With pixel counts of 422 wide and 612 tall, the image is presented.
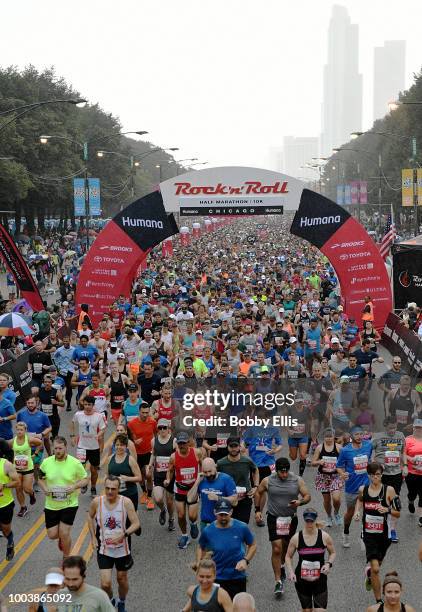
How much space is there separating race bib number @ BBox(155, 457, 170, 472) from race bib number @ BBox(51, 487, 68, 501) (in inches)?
63.0

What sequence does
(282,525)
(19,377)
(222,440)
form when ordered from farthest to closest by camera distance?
(19,377), (222,440), (282,525)

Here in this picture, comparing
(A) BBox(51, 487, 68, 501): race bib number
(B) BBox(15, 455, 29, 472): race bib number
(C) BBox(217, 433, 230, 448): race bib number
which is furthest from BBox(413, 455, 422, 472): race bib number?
(B) BBox(15, 455, 29, 472): race bib number

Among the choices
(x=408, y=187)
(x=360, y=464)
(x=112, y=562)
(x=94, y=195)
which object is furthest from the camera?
(x=408, y=187)

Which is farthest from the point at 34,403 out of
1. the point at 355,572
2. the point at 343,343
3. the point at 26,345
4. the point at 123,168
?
the point at 123,168

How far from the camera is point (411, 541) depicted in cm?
1030

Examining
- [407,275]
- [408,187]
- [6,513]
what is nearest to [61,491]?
[6,513]

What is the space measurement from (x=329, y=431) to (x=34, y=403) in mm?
3793

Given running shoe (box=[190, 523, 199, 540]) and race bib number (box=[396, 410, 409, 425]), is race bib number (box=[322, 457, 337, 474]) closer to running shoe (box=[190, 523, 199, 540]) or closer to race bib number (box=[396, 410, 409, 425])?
running shoe (box=[190, 523, 199, 540])

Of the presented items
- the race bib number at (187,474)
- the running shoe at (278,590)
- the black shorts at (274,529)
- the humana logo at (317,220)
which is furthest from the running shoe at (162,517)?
the humana logo at (317,220)

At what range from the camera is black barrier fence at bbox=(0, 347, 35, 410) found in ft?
56.4

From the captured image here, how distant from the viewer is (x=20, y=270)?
2348cm

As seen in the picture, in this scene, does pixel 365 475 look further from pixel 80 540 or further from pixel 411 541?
pixel 80 540

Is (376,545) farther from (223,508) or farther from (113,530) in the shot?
(113,530)

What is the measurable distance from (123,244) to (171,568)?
55.4 ft
